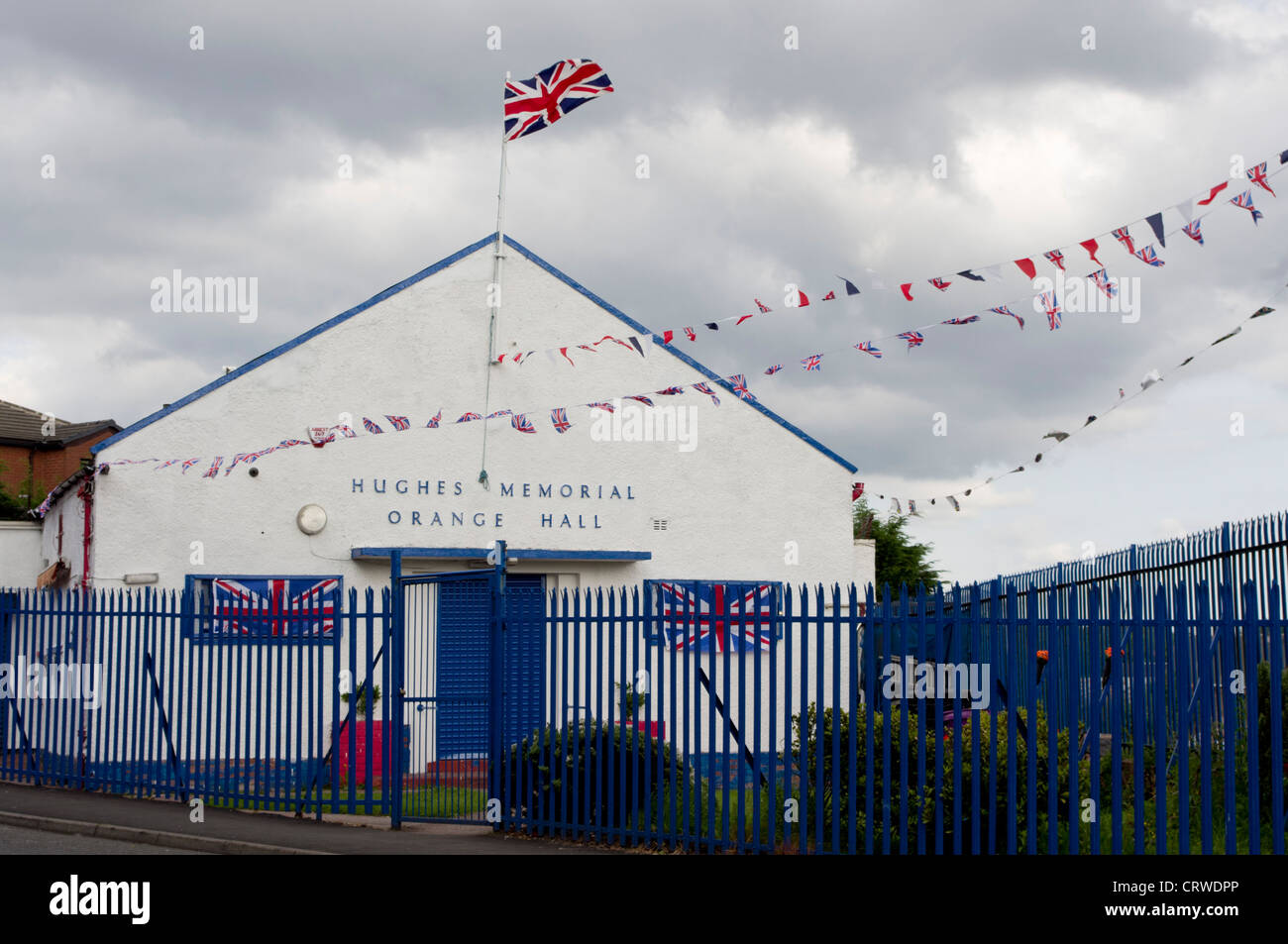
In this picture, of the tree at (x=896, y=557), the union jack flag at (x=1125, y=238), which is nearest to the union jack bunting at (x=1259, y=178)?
the union jack flag at (x=1125, y=238)

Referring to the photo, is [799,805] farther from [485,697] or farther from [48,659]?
[48,659]

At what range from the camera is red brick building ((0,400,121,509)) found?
132ft

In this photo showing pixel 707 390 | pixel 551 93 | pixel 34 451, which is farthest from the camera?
pixel 34 451

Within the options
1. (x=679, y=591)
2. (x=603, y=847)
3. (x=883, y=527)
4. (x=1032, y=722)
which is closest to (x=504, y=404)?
(x=679, y=591)

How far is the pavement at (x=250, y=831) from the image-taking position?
1020cm

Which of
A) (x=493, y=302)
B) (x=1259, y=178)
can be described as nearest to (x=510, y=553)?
(x=493, y=302)

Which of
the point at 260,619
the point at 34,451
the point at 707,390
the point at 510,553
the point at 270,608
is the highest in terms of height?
the point at 34,451

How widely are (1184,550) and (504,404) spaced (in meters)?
9.11

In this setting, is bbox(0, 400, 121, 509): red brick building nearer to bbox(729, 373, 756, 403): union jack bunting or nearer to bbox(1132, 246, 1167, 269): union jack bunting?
bbox(729, 373, 756, 403): union jack bunting

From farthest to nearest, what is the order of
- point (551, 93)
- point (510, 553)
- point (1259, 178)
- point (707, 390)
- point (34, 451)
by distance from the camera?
point (34, 451), point (707, 390), point (510, 553), point (551, 93), point (1259, 178)

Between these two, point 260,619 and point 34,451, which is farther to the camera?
point 34,451

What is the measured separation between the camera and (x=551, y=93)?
1612 cm

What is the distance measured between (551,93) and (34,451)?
103 ft

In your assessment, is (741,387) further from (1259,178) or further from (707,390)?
(1259,178)
